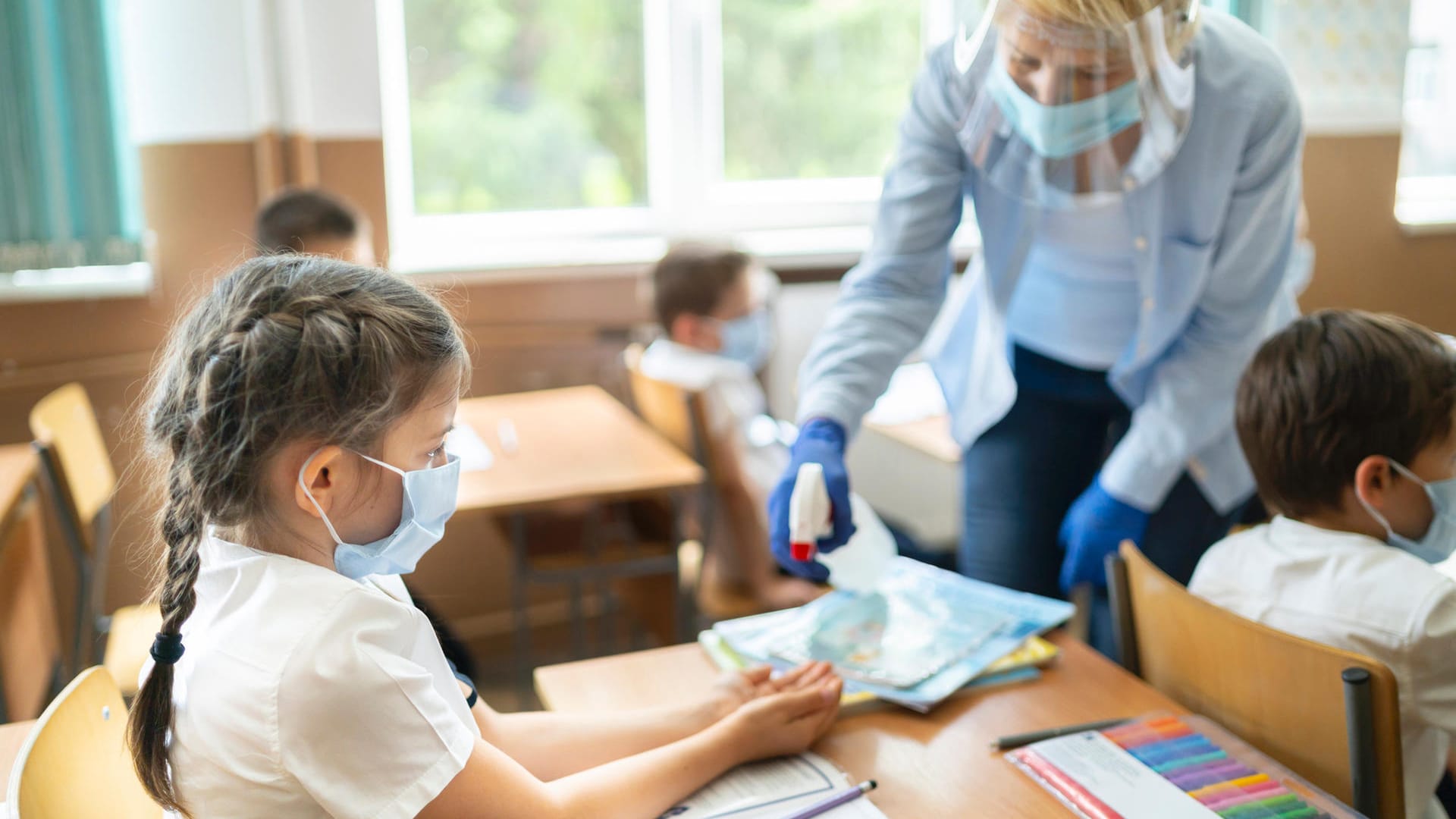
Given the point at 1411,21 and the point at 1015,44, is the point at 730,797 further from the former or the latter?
the point at 1411,21

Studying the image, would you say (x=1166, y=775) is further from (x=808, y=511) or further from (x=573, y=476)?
(x=573, y=476)

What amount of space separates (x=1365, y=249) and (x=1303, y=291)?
0.23 m

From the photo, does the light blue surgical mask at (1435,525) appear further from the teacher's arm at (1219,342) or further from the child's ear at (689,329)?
the child's ear at (689,329)

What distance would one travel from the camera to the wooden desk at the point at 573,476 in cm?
217

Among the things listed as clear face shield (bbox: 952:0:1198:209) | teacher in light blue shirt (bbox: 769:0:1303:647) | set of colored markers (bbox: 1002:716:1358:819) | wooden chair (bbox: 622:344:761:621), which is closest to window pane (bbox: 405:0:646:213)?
wooden chair (bbox: 622:344:761:621)

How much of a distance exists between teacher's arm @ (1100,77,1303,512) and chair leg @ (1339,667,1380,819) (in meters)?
0.51

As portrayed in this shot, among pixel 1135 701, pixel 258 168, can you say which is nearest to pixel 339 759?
pixel 1135 701

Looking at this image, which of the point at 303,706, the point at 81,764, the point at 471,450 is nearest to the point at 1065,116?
the point at 303,706

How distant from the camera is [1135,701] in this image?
→ 115 cm

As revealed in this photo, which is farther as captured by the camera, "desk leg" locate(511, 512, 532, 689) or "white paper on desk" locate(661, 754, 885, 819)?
"desk leg" locate(511, 512, 532, 689)

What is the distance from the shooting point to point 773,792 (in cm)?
100

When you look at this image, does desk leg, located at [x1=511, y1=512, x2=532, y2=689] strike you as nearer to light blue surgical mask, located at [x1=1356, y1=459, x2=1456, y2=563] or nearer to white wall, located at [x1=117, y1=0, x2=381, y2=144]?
white wall, located at [x1=117, y1=0, x2=381, y2=144]

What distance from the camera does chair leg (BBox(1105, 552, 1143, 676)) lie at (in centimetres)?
122

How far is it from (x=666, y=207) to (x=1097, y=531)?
218 centimetres
